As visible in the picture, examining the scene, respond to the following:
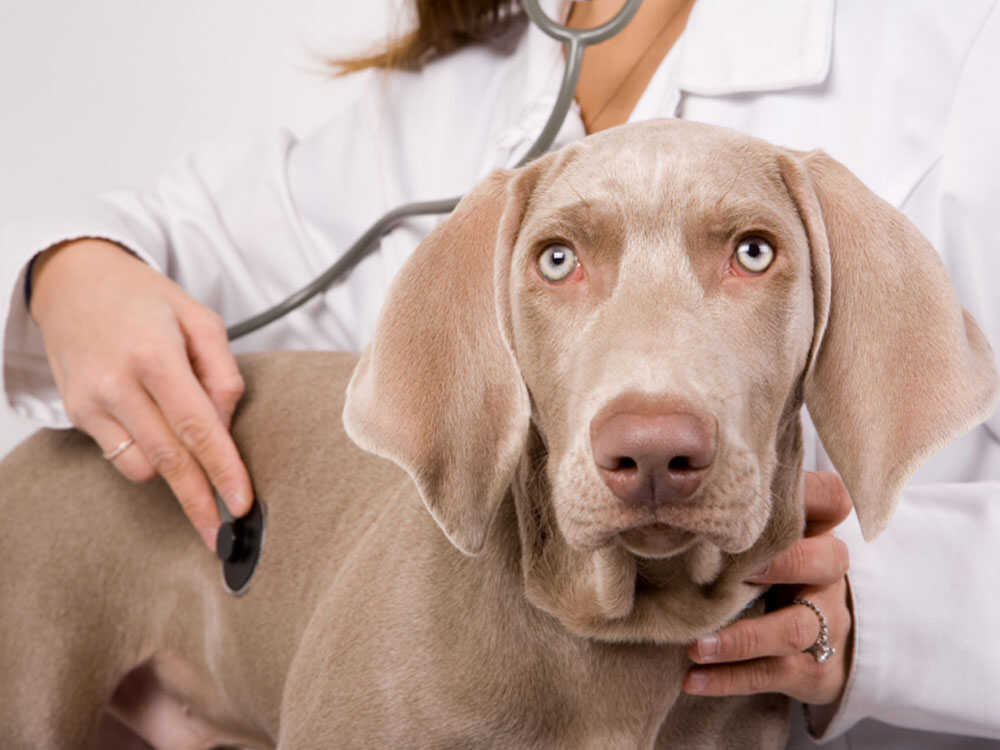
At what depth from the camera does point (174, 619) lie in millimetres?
1667

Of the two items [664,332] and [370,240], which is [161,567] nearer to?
[370,240]

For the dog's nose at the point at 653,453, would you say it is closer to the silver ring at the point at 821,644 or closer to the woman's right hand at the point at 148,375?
the silver ring at the point at 821,644

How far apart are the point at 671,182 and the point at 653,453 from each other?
1.05 feet

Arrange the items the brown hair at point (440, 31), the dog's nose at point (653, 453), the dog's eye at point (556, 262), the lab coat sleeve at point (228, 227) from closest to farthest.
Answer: the dog's nose at point (653, 453)
the dog's eye at point (556, 262)
the lab coat sleeve at point (228, 227)
the brown hair at point (440, 31)

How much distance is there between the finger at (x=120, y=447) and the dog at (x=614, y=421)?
0.36 meters

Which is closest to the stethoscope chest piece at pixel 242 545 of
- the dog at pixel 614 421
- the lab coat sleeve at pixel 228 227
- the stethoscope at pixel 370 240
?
the stethoscope at pixel 370 240

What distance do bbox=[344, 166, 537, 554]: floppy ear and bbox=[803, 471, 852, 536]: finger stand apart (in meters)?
0.42

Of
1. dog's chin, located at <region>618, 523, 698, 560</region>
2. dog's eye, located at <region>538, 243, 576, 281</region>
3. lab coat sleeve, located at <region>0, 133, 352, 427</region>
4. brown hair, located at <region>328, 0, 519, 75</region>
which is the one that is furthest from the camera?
brown hair, located at <region>328, 0, 519, 75</region>

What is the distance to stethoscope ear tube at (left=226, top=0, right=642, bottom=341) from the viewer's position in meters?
1.40

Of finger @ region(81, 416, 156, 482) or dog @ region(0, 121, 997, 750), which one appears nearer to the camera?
dog @ region(0, 121, 997, 750)

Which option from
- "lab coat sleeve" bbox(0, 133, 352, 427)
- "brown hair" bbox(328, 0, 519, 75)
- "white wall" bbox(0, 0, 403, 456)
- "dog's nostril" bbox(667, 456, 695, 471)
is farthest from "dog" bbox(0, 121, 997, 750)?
"white wall" bbox(0, 0, 403, 456)

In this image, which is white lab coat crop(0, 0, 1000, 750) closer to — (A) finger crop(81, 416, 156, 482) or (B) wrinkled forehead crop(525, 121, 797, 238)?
(A) finger crop(81, 416, 156, 482)

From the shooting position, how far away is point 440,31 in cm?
206

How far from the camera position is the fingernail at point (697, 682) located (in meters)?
1.21
